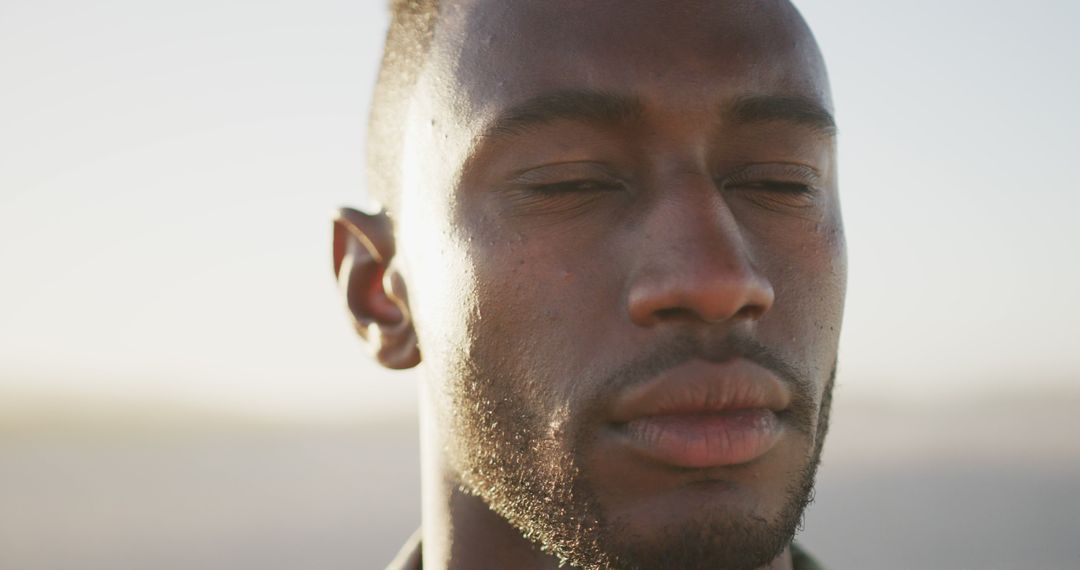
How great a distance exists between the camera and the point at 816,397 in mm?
2344

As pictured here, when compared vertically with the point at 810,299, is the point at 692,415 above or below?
below

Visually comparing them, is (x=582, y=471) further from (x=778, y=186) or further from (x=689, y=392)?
(x=778, y=186)

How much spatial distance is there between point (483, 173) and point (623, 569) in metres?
1.00

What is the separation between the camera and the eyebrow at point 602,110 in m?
2.30

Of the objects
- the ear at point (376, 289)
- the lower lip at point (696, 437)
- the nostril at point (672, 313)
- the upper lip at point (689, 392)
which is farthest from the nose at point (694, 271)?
the ear at point (376, 289)

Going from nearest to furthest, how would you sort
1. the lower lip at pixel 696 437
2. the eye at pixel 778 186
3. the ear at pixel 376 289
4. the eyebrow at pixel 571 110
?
the lower lip at pixel 696 437 < the eyebrow at pixel 571 110 < the eye at pixel 778 186 < the ear at pixel 376 289

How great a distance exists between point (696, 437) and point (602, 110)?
0.80 metres

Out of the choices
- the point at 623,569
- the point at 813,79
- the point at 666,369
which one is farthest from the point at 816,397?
the point at 813,79

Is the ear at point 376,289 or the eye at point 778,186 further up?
the eye at point 778,186

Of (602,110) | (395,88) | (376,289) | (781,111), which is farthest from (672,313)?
(395,88)

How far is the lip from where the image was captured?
2086mm

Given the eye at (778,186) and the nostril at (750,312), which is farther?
the eye at (778,186)

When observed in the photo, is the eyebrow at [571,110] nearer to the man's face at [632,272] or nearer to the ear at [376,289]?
the man's face at [632,272]

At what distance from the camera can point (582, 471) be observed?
217cm
